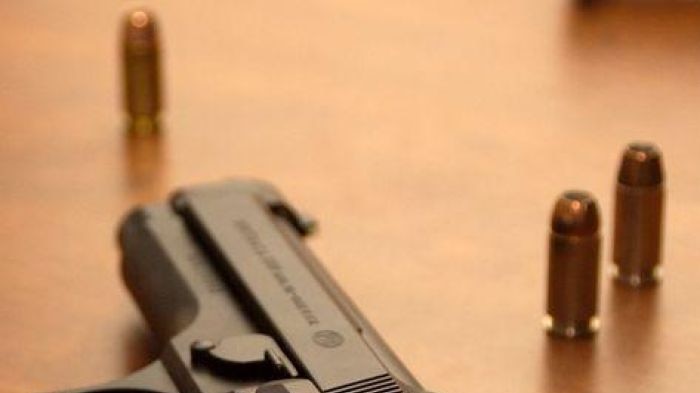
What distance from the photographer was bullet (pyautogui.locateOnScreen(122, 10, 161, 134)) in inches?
92.5

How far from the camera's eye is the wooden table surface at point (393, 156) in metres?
1.80

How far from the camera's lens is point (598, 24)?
271 cm

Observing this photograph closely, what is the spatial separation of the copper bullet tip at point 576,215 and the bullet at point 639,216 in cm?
12

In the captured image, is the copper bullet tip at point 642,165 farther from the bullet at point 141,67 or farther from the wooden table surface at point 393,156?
the bullet at point 141,67

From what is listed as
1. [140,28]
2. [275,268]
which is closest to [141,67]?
[140,28]

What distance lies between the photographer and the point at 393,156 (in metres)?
2.26

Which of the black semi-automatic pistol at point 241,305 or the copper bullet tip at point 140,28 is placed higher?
the copper bullet tip at point 140,28

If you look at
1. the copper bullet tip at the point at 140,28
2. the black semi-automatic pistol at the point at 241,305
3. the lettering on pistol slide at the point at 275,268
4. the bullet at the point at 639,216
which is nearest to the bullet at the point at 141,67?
the copper bullet tip at the point at 140,28

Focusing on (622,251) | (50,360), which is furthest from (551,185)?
(50,360)

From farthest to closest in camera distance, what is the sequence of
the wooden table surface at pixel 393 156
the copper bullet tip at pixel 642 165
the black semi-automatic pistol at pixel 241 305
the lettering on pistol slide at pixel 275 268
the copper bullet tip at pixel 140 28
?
the copper bullet tip at pixel 140 28, the copper bullet tip at pixel 642 165, the wooden table surface at pixel 393 156, the lettering on pistol slide at pixel 275 268, the black semi-automatic pistol at pixel 241 305

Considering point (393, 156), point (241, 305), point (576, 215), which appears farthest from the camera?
point (393, 156)

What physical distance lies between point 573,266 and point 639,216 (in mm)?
153

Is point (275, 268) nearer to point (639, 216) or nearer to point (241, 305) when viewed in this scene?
point (241, 305)

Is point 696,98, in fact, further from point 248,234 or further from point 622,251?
point 248,234
